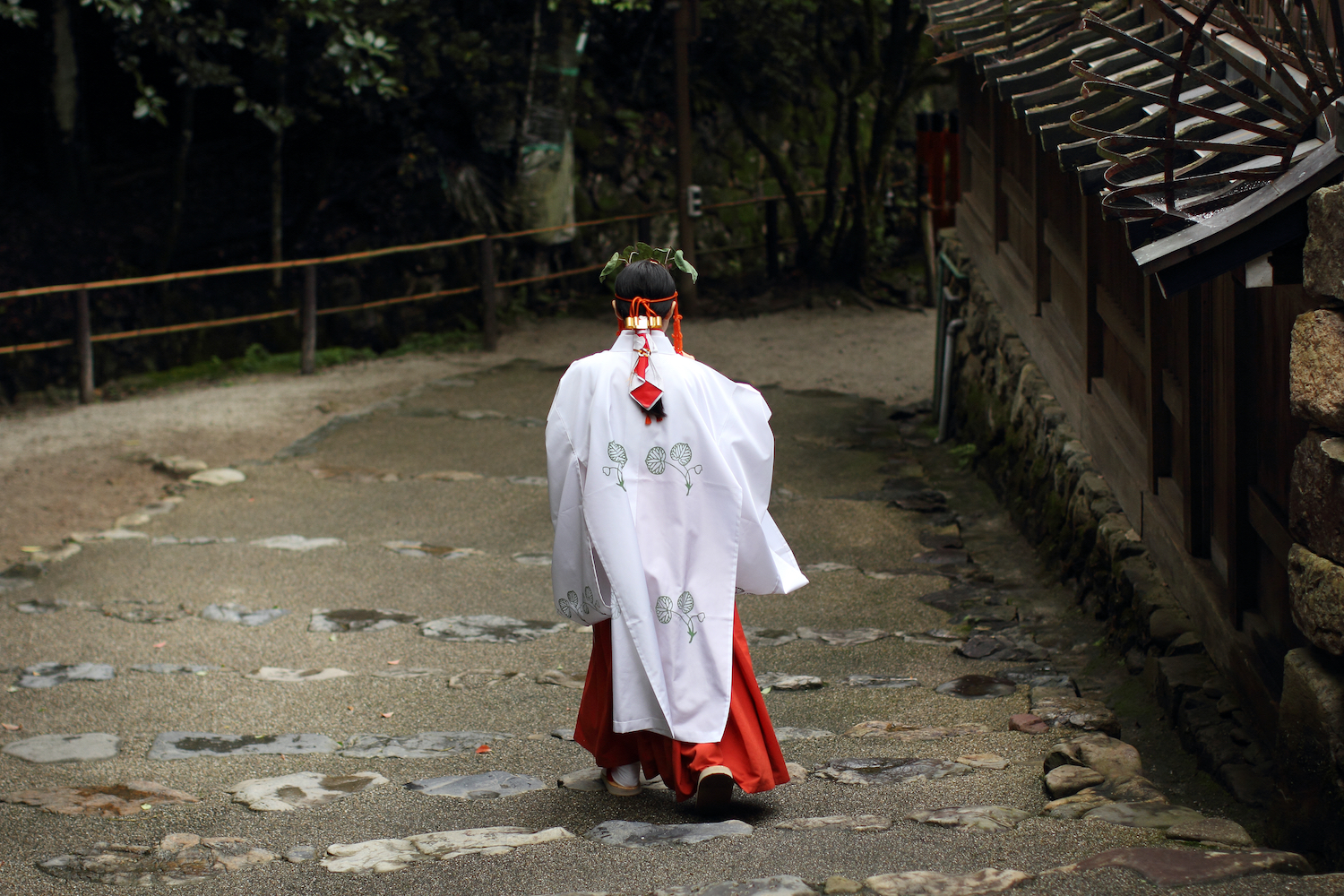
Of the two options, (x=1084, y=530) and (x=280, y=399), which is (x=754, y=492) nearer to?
(x=1084, y=530)

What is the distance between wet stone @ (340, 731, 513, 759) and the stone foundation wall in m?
2.50

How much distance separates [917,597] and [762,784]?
113 inches

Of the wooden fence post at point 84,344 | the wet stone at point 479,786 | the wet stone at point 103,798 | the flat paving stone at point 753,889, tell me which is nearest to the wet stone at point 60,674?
the wet stone at point 103,798

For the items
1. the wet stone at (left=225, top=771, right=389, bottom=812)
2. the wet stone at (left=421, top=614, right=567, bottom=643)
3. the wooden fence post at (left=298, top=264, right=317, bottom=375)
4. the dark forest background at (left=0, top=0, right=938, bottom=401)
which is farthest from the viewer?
the dark forest background at (left=0, top=0, right=938, bottom=401)

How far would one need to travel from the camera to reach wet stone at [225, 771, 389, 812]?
398cm

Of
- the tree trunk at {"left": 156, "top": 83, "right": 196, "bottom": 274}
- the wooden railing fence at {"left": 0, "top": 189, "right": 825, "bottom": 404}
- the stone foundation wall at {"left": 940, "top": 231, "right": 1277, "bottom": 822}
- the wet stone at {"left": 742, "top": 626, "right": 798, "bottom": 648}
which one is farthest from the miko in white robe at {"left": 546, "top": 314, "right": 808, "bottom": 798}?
the tree trunk at {"left": 156, "top": 83, "right": 196, "bottom": 274}

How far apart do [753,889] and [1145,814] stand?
1.20 m

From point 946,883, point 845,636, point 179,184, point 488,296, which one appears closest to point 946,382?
point 845,636

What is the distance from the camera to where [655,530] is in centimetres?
378

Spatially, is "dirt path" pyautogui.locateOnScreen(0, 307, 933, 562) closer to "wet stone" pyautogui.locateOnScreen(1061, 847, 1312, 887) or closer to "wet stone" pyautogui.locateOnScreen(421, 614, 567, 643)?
"wet stone" pyautogui.locateOnScreen(421, 614, 567, 643)

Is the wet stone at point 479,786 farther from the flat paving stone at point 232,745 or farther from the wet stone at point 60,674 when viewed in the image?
the wet stone at point 60,674

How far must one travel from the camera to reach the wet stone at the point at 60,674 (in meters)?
5.33

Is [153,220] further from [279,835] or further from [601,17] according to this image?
[279,835]

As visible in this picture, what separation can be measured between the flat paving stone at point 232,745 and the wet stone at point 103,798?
44 cm
